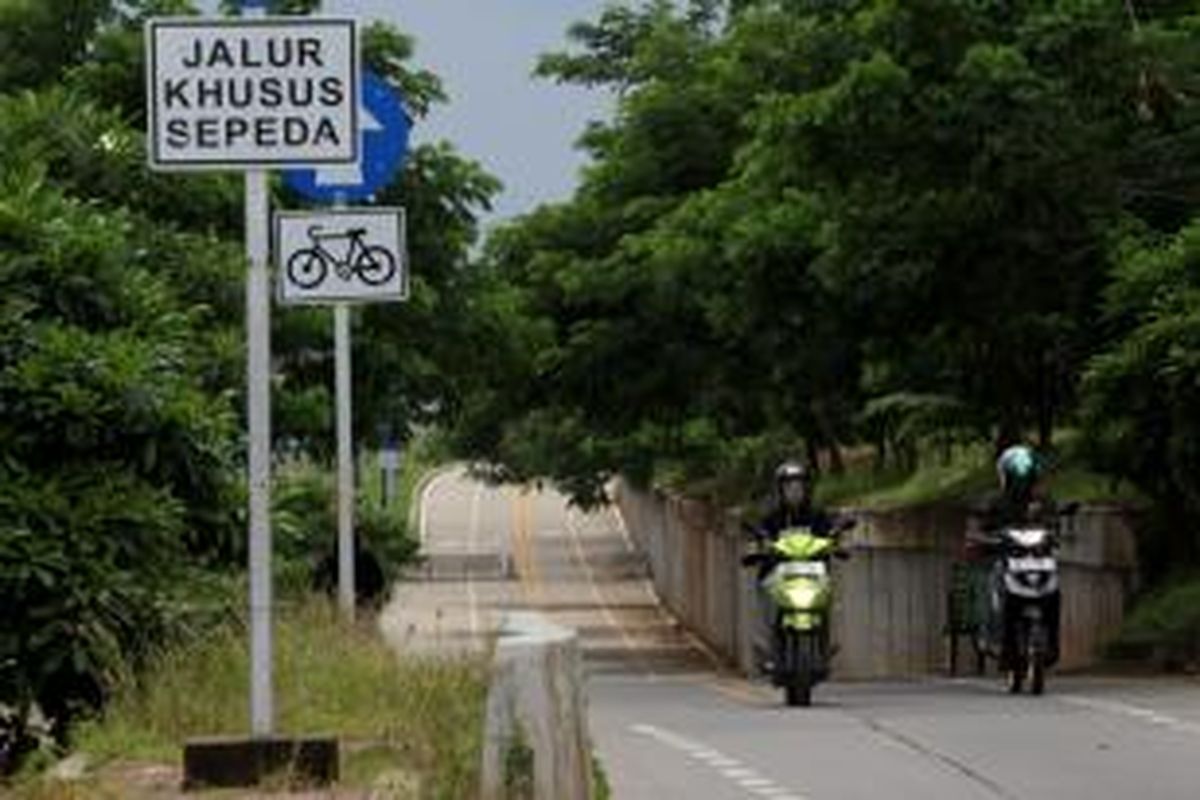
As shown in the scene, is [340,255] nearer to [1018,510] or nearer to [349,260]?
[349,260]

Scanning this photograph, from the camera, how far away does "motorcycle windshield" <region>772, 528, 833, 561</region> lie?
1897 cm

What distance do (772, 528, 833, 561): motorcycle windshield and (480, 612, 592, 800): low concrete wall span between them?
944 centimetres

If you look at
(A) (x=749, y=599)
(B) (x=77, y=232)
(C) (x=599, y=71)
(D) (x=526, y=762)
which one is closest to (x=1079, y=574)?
(A) (x=749, y=599)

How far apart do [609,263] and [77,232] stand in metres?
26.5

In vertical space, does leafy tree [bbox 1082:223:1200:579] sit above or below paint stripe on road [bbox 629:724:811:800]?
above

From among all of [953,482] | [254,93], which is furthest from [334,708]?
[953,482]

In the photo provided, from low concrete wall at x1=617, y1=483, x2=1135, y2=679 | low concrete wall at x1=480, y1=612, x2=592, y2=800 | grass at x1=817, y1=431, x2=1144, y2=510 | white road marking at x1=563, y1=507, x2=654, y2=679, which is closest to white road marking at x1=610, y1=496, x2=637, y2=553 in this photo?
white road marking at x1=563, y1=507, x2=654, y2=679

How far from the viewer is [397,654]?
13.1 metres

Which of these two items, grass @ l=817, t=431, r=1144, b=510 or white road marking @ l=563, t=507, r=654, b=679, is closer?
grass @ l=817, t=431, r=1144, b=510

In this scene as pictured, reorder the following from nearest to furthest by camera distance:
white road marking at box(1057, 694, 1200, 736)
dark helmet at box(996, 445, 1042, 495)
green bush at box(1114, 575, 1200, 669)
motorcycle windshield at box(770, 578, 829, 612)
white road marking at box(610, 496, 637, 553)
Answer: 1. white road marking at box(1057, 694, 1200, 736)
2. motorcycle windshield at box(770, 578, 829, 612)
3. dark helmet at box(996, 445, 1042, 495)
4. green bush at box(1114, 575, 1200, 669)
5. white road marking at box(610, 496, 637, 553)

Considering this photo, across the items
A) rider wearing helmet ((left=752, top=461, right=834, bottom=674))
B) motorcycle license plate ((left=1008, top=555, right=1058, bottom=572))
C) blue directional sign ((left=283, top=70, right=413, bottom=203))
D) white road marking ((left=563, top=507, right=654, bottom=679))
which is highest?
blue directional sign ((left=283, top=70, right=413, bottom=203))

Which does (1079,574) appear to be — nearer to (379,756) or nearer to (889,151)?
(889,151)

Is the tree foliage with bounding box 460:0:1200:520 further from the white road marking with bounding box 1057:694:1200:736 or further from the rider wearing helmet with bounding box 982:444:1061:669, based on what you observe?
the white road marking with bounding box 1057:694:1200:736

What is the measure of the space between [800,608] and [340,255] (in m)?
6.01
